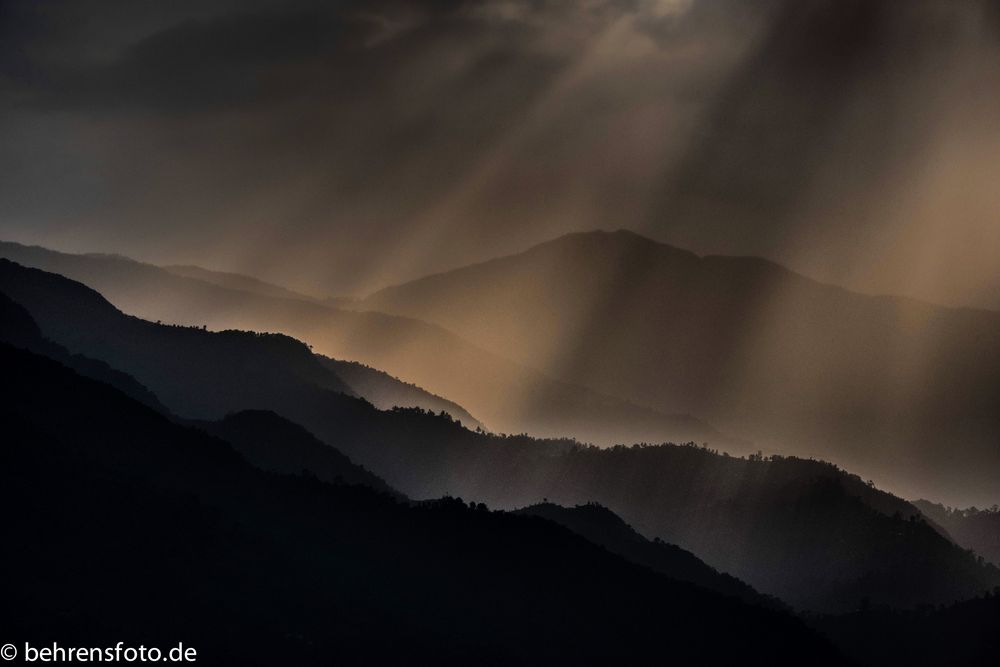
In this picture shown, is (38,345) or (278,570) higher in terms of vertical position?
(38,345)

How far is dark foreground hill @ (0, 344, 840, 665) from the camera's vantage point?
74.2 m

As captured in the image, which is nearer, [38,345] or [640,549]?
[38,345]

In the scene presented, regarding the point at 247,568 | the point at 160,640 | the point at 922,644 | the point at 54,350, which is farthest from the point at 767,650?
the point at 54,350

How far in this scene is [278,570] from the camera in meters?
88.5

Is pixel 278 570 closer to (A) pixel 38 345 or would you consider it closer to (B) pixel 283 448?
(A) pixel 38 345

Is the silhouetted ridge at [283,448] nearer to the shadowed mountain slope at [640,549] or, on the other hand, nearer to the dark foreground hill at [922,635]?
the shadowed mountain slope at [640,549]

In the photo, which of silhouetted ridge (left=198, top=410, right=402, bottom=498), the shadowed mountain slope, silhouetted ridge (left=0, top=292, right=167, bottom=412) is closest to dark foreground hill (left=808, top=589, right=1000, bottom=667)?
the shadowed mountain slope

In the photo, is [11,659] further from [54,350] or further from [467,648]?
[54,350]

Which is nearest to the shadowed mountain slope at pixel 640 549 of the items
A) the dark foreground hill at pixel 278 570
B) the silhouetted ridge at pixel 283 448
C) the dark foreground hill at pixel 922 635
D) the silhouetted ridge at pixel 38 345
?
the dark foreground hill at pixel 922 635

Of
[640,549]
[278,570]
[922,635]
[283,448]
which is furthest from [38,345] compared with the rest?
[922,635]

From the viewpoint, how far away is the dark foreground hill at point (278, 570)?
74.2m

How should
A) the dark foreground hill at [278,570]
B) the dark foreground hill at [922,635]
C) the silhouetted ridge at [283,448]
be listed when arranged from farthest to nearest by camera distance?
the silhouetted ridge at [283,448] → the dark foreground hill at [922,635] → the dark foreground hill at [278,570]

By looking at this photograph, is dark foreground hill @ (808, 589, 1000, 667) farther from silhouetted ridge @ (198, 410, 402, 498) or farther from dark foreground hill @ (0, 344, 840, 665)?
silhouetted ridge @ (198, 410, 402, 498)

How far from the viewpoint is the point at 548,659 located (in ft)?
308
